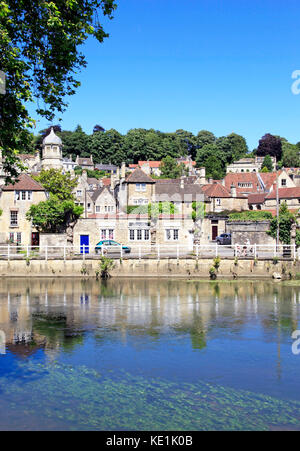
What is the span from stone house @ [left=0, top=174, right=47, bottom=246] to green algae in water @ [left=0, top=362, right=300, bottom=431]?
3892 centimetres

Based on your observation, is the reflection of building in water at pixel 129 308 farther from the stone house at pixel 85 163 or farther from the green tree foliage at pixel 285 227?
the stone house at pixel 85 163

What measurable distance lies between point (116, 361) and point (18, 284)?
23.2 meters

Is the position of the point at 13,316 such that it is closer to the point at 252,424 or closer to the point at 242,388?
the point at 242,388

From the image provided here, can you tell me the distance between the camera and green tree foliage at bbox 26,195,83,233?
52156mm

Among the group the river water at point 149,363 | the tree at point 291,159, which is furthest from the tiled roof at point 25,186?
the tree at point 291,159

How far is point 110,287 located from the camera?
37938 millimetres

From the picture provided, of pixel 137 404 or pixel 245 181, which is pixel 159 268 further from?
pixel 245 181

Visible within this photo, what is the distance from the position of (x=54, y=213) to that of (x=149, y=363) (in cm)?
3629

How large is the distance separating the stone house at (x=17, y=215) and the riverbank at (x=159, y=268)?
38.4ft

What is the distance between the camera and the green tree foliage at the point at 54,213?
171 ft

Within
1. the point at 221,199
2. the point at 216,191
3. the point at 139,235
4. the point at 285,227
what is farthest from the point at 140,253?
the point at 216,191

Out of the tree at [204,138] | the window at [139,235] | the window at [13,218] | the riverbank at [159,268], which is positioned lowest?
the riverbank at [159,268]

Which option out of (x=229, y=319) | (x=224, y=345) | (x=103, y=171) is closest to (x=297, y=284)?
(x=229, y=319)

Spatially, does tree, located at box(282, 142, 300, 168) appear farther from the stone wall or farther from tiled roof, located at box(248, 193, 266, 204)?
the stone wall
